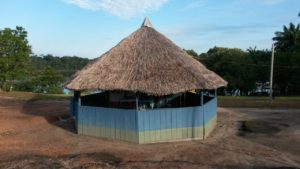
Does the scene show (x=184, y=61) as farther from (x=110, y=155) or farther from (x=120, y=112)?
(x=110, y=155)

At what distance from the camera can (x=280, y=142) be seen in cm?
1756

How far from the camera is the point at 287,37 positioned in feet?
196

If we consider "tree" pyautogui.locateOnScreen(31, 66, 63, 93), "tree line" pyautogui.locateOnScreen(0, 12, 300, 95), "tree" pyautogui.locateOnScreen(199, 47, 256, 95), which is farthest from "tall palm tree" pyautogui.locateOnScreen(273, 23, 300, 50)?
"tree" pyautogui.locateOnScreen(31, 66, 63, 93)

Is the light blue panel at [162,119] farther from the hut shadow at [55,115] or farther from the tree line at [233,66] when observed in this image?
the tree line at [233,66]

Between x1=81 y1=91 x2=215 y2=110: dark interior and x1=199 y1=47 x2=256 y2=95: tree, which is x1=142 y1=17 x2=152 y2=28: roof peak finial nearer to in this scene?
x1=81 y1=91 x2=215 y2=110: dark interior

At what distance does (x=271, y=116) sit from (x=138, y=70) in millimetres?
11433

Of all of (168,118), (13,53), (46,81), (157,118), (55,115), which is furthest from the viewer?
(46,81)

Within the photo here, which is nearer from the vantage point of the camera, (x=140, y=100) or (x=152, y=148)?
(x=152, y=148)

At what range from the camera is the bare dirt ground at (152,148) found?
13.7 meters

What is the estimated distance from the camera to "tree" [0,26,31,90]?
45.0 metres

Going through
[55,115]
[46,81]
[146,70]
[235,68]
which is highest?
[235,68]

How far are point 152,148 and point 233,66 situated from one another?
141 feet

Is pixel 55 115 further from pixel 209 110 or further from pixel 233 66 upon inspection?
pixel 233 66

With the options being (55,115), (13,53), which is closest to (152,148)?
(55,115)
